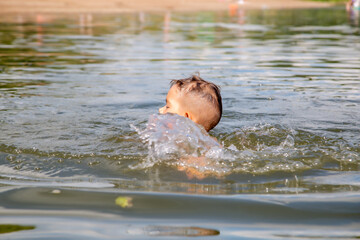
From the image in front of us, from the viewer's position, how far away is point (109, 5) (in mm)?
29703

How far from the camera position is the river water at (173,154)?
114 inches

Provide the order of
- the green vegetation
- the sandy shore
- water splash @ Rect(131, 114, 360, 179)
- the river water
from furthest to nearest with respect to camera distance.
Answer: the sandy shore < water splash @ Rect(131, 114, 360, 179) < the river water < the green vegetation

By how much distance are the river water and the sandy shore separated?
1749 centimetres

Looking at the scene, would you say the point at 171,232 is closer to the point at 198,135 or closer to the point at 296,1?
the point at 198,135

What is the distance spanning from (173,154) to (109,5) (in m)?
26.5

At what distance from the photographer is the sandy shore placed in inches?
1040

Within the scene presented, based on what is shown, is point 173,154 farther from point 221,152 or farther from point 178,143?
point 221,152

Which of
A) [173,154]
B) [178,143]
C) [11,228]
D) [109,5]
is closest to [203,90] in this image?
[178,143]

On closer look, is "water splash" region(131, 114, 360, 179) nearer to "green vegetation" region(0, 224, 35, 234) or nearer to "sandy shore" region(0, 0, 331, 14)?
"green vegetation" region(0, 224, 35, 234)

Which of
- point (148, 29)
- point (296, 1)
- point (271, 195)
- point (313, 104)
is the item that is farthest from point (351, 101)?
point (296, 1)

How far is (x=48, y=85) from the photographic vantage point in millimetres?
7539

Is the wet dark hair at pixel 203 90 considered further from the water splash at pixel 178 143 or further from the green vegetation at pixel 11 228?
the green vegetation at pixel 11 228

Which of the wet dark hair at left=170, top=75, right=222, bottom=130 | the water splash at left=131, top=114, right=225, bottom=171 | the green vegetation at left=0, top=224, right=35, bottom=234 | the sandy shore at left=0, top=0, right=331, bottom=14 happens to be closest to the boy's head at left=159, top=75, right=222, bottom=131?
the wet dark hair at left=170, top=75, right=222, bottom=130

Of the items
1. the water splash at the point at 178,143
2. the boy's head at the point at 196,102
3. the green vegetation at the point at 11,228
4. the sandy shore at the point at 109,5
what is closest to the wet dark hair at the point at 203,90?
the boy's head at the point at 196,102
